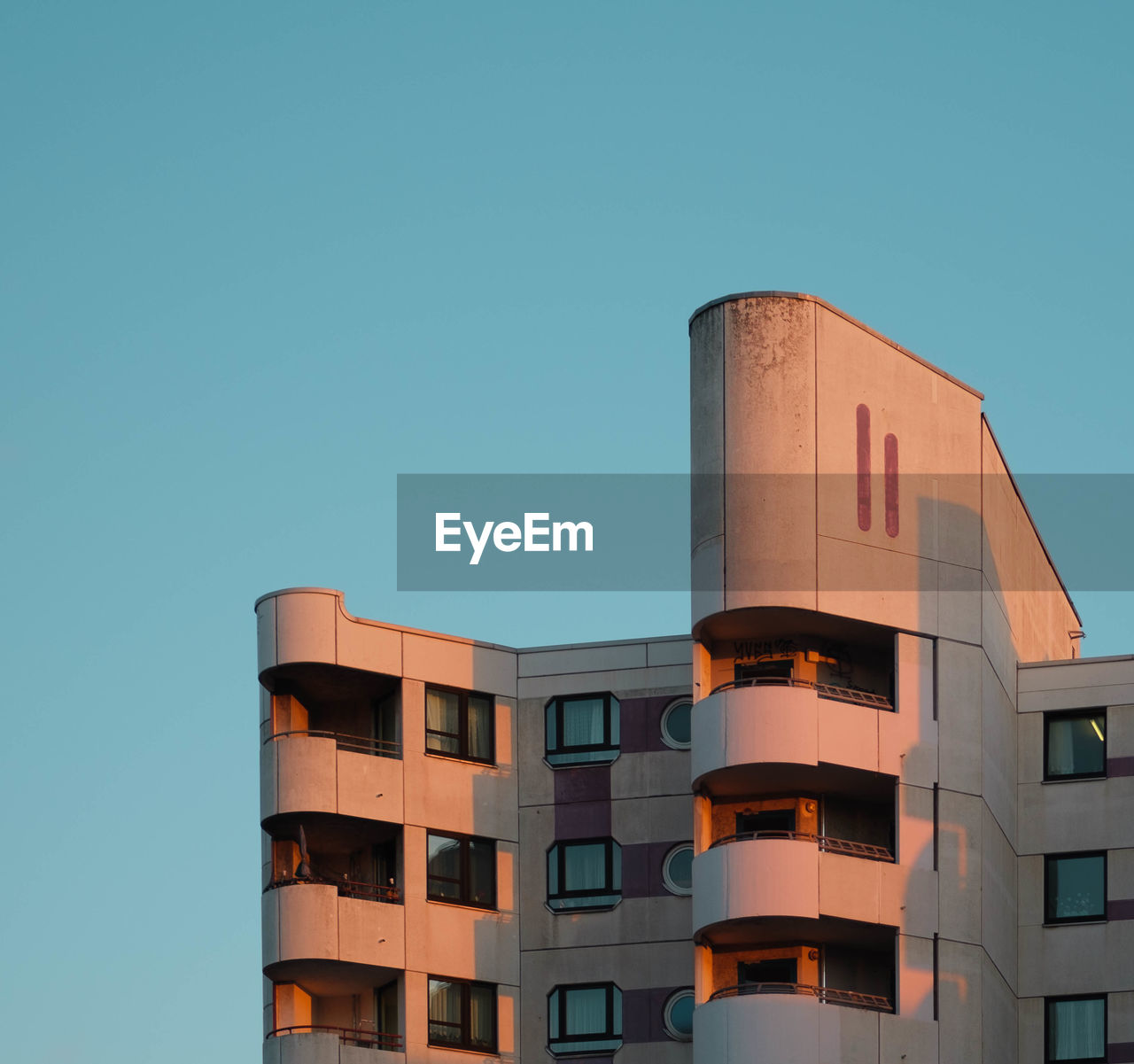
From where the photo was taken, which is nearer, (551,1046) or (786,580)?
(786,580)

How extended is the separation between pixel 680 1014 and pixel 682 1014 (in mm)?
90

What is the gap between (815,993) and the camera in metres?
67.5

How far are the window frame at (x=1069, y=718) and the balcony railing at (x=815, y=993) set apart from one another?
842 centimetres

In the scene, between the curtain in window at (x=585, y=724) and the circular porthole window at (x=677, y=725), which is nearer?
→ the circular porthole window at (x=677, y=725)

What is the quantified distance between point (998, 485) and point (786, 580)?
8.94m

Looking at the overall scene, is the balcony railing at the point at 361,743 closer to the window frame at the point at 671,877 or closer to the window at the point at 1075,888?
the window frame at the point at 671,877

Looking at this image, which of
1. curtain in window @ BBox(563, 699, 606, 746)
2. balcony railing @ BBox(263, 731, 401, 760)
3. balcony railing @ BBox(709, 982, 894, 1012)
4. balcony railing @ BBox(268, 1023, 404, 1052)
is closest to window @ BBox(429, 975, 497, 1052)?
balcony railing @ BBox(268, 1023, 404, 1052)

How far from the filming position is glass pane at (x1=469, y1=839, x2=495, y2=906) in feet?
244

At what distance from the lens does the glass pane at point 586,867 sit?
74438mm

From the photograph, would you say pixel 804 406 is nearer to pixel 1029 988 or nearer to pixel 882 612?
pixel 882 612

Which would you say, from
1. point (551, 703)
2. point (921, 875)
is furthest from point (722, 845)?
point (551, 703)

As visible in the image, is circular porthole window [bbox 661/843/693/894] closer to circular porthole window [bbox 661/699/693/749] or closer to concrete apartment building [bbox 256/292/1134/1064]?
concrete apartment building [bbox 256/292/1134/1064]

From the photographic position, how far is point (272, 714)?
7425 cm

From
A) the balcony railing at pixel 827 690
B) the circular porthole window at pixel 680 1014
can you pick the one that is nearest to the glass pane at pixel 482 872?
the circular porthole window at pixel 680 1014
